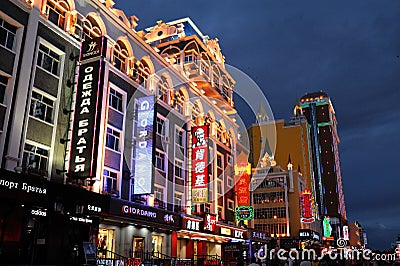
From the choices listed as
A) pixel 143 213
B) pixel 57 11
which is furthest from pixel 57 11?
pixel 143 213

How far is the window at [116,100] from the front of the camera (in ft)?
87.8

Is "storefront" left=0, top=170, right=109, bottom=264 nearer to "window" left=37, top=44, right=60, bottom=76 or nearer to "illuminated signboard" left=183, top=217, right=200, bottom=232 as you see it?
"window" left=37, top=44, right=60, bottom=76

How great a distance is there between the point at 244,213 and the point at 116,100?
21.3 meters

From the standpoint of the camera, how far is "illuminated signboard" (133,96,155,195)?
26.2 m

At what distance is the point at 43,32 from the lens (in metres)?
22.2

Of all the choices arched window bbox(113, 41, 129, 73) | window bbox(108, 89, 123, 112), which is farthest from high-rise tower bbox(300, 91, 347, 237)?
window bbox(108, 89, 123, 112)

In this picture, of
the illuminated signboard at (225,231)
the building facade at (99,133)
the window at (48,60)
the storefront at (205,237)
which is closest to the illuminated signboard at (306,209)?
the storefront at (205,237)

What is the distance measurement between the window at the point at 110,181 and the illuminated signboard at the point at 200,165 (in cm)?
978

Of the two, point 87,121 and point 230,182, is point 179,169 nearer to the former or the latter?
point 230,182

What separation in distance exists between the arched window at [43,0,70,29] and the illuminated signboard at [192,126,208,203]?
51.4 ft

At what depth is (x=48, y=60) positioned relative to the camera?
22.6m

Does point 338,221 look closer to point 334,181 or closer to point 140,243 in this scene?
point 334,181

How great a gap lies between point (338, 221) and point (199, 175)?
106 metres

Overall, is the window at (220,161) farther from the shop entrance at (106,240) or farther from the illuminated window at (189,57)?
the shop entrance at (106,240)
